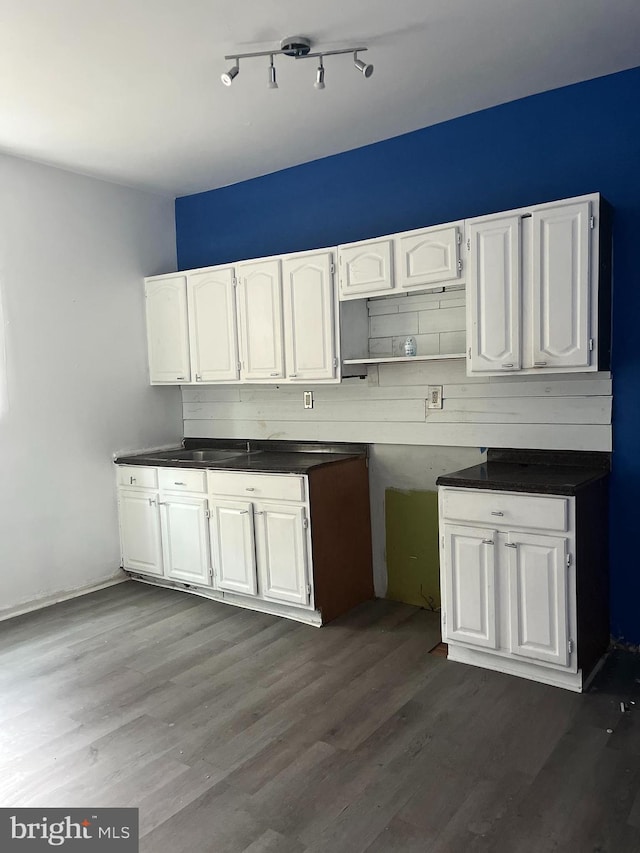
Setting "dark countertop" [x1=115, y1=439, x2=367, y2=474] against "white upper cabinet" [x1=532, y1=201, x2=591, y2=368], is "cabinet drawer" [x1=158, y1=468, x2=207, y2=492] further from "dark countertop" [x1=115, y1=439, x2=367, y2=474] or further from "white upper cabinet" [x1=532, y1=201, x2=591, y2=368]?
"white upper cabinet" [x1=532, y1=201, x2=591, y2=368]

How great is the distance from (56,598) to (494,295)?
3121 mm

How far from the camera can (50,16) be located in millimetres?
2293

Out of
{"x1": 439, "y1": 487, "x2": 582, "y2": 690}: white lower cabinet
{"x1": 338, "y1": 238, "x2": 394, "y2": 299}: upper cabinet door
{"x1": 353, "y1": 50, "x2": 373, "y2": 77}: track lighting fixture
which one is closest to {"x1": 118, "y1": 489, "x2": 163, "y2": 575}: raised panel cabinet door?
{"x1": 338, "y1": 238, "x2": 394, "y2": 299}: upper cabinet door

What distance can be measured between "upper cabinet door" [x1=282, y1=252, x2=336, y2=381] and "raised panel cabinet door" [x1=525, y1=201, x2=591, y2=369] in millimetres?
1152

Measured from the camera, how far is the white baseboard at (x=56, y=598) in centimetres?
378

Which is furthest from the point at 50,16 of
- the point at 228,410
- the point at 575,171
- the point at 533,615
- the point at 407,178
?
the point at 533,615

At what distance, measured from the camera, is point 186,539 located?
4000 mm

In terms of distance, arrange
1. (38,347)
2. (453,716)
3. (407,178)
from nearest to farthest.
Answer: (453,716), (407,178), (38,347)

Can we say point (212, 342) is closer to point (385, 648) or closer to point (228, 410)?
point (228, 410)

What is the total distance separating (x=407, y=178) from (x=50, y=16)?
1931 millimetres

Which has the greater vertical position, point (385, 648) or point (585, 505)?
point (585, 505)

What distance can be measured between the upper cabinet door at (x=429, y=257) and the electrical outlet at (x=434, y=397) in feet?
1.92

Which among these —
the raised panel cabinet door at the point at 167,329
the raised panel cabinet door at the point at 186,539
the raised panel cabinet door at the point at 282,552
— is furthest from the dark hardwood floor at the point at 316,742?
the raised panel cabinet door at the point at 167,329

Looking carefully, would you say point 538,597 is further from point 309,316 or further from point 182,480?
point 182,480
